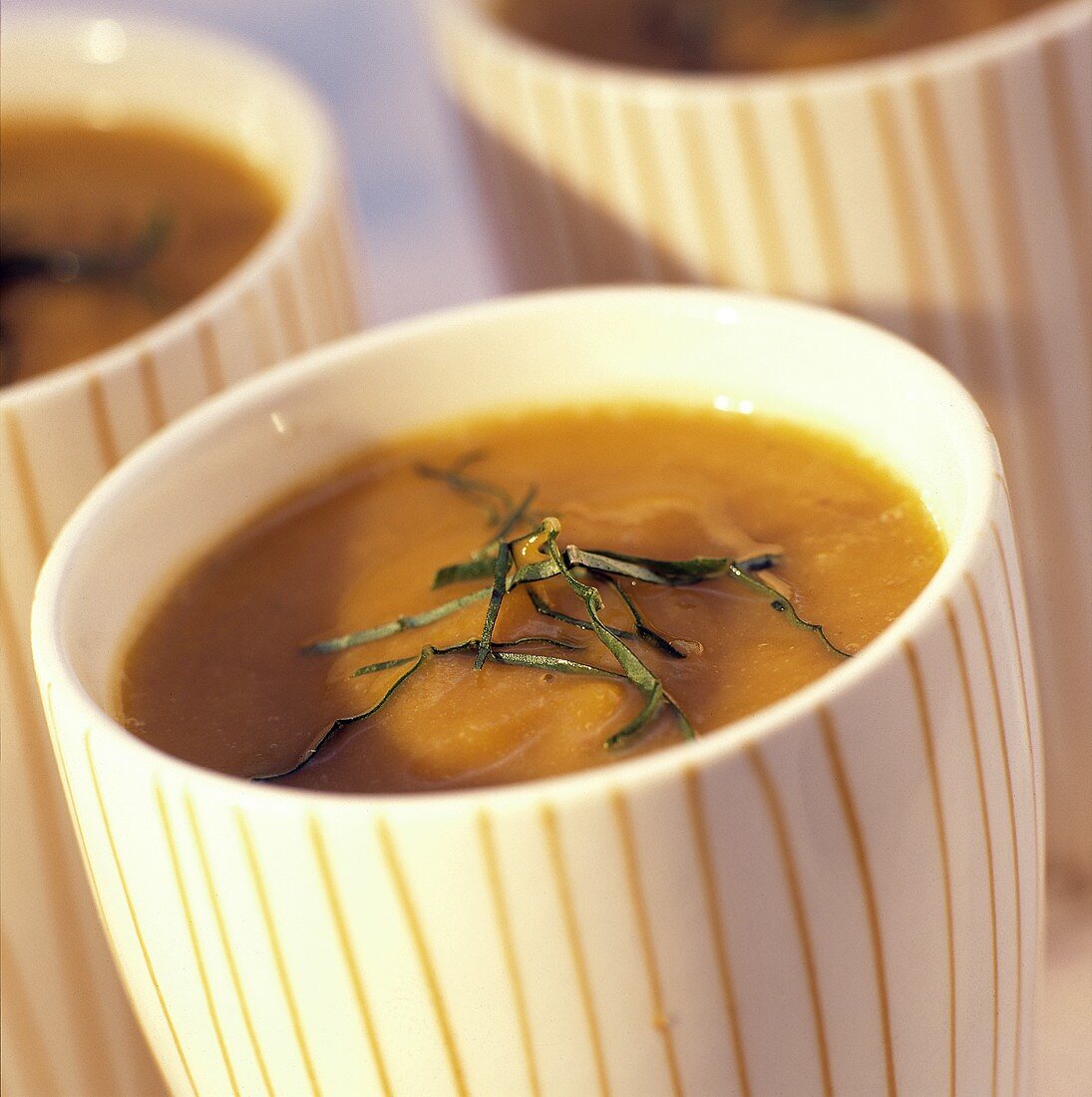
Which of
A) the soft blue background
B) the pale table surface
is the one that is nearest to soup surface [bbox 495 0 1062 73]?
the pale table surface

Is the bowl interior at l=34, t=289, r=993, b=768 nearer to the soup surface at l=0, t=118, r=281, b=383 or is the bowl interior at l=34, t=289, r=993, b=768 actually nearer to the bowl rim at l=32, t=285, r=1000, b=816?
the bowl rim at l=32, t=285, r=1000, b=816

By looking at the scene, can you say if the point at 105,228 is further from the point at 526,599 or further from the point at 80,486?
the point at 526,599

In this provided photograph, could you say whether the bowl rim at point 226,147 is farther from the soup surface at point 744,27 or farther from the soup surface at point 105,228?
the soup surface at point 744,27

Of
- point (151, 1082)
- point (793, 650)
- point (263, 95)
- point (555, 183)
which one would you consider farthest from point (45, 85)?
point (793, 650)

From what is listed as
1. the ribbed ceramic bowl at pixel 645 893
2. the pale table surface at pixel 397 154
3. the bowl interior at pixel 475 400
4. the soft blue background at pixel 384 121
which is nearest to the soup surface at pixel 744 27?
the pale table surface at pixel 397 154

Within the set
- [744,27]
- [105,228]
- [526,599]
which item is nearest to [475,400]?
[526,599]

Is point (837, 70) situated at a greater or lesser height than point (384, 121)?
greater

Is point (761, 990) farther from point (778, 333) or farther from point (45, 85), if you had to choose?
point (45, 85)
